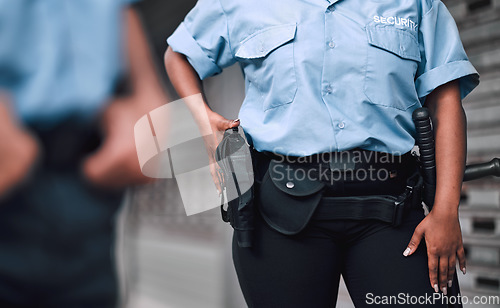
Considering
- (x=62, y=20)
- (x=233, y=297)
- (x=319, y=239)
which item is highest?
(x=62, y=20)

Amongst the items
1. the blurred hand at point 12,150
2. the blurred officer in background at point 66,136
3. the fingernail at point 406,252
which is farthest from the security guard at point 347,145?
the blurred hand at point 12,150

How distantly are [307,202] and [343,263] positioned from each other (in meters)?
0.24

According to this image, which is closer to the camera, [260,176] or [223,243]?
[260,176]

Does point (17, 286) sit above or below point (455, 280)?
above

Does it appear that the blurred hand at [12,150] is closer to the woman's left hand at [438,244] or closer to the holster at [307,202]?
the holster at [307,202]

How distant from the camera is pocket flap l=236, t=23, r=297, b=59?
1518 millimetres

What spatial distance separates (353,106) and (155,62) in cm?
94

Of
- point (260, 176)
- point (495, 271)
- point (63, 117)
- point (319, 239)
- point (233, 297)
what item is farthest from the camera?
point (233, 297)

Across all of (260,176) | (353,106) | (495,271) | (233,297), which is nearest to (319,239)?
(260,176)

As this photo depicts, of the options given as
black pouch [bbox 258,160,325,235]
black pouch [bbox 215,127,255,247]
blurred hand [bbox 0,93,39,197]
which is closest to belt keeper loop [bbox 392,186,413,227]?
black pouch [bbox 258,160,325,235]

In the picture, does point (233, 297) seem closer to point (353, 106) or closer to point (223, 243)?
point (223, 243)

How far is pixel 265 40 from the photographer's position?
61.2 inches

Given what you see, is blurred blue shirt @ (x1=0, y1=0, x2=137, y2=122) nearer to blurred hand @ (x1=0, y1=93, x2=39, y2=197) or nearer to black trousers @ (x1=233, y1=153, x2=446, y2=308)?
blurred hand @ (x1=0, y1=93, x2=39, y2=197)

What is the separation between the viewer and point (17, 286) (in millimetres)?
569
